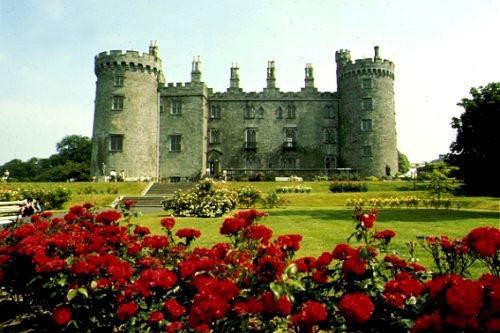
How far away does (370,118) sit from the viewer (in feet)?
149

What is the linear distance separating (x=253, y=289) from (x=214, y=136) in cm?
4515

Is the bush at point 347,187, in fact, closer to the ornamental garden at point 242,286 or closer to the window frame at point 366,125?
the window frame at point 366,125

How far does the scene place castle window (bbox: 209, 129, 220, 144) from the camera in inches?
1887

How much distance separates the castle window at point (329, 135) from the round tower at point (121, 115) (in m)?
22.2

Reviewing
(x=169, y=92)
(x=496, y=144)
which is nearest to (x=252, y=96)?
(x=169, y=92)

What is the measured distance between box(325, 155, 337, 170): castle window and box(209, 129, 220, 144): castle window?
14.2 meters

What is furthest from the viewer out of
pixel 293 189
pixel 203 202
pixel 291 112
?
pixel 291 112

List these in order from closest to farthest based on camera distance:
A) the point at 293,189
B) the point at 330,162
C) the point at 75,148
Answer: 1. the point at 293,189
2. the point at 330,162
3. the point at 75,148

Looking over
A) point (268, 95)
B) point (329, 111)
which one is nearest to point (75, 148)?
point (268, 95)

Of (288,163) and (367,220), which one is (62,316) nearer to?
(367,220)

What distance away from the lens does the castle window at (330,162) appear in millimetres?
47428

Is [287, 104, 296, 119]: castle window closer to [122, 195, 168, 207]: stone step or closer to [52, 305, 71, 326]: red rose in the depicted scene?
[122, 195, 168, 207]: stone step

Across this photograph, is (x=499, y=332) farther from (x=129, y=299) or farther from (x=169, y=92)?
(x=169, y=92)

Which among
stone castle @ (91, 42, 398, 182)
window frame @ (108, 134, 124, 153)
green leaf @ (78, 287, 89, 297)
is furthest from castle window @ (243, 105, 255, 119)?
green leaf @ (78, 287, 89, 297)
